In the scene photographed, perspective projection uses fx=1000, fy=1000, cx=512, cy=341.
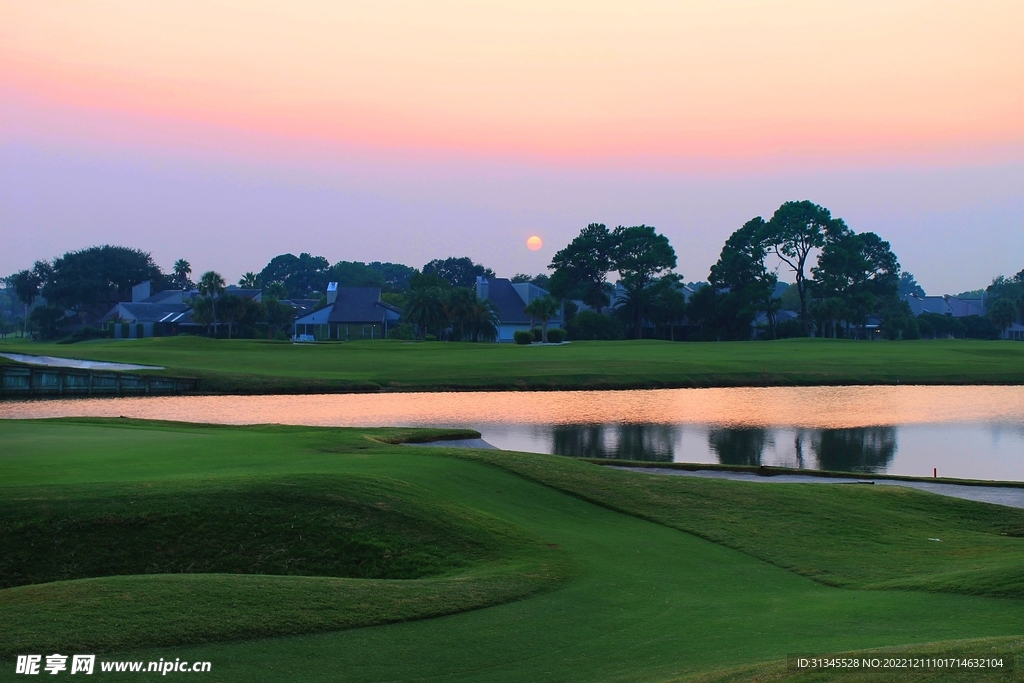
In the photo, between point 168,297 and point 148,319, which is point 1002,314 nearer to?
point 148,319

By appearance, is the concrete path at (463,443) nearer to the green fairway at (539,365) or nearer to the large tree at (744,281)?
the green fairway at (539,365)

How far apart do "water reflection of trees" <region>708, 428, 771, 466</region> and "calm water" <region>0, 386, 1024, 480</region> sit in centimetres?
7

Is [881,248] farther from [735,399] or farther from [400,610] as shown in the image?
[400,610]

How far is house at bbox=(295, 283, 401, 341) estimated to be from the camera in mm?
126188

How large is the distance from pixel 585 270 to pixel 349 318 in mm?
36946

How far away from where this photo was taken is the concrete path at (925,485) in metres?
25.0

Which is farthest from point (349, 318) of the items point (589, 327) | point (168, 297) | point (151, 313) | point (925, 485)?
point (925, 485)

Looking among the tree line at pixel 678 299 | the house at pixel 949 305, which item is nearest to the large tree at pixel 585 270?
the tree line at pixel 678 299

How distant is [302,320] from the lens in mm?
128750

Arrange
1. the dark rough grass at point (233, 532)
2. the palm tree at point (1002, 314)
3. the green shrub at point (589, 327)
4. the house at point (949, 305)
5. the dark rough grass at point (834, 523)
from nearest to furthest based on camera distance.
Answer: the dark rough grass at point (233, 532)
the dark rough grass at point (834, 523)
the green shrub at point (589, 327)
the palm tree at point (1002, 314)
the house at point (949, 305)

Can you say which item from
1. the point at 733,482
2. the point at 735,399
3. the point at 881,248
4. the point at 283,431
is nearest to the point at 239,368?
the point at 735,399

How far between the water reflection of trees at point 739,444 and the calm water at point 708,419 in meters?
0.07

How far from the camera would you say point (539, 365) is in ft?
245

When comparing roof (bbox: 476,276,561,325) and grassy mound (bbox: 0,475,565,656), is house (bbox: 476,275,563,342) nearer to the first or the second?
roof (bbox: 476,276,561,325)
